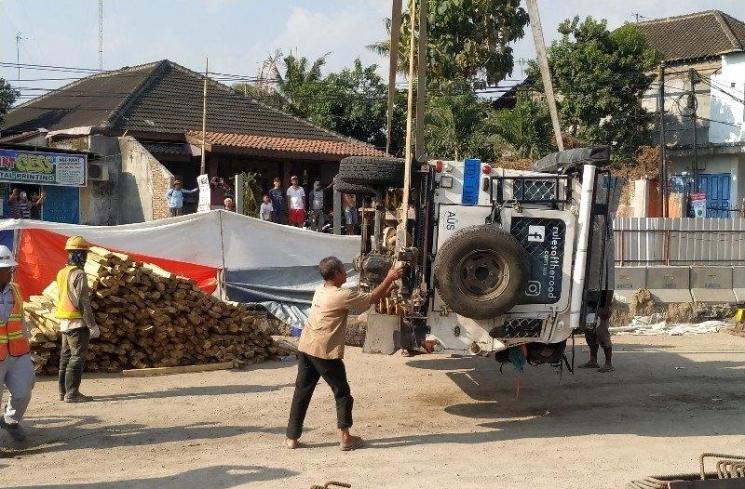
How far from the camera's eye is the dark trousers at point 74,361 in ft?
30.5

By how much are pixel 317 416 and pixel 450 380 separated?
7.91ft

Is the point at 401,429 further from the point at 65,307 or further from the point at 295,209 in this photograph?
the point at 295,209

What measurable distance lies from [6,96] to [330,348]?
1305 inches

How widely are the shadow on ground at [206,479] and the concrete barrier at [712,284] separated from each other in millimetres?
12547

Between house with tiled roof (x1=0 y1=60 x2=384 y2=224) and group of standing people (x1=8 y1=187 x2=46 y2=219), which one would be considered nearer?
group of standing people (x1=8 y1=187 x2=46 y2=219)

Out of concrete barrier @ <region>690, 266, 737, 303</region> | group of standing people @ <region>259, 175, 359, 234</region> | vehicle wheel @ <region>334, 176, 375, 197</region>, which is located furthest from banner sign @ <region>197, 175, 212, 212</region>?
concrete barrier @ <region>690, 266, 737, 303</region>

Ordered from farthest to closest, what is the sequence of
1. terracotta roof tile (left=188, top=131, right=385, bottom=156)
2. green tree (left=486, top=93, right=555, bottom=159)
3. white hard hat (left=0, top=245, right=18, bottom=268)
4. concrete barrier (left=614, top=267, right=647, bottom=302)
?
green tree (left=486, top=93, right=555, bottom=159), terracotta roof tile (left=188, top=131, right=385, bottom=156), concrete barrier (left=614, top=267, right=647, bottom=302), white hard hat (left=0, top=245, right=18, bottom=268)

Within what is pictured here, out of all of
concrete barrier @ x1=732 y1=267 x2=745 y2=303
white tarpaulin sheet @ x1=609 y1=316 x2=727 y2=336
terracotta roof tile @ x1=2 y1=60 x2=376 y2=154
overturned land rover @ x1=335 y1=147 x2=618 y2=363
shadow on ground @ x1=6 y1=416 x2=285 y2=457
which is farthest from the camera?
terracotta roof tile @ x1=2 y1=60 x2=376 y2=154

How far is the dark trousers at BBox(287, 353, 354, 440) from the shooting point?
7.43 metres

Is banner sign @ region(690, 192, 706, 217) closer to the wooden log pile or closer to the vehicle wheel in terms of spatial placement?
the wooden log pile

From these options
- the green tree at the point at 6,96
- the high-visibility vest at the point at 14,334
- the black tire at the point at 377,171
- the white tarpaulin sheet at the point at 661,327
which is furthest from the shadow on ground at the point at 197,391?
the green tree at the point at 6,96

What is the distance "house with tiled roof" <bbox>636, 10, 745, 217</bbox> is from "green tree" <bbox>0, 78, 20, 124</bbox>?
25776 mm

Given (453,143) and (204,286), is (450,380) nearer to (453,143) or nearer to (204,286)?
(204,286)

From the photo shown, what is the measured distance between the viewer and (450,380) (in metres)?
10.6
